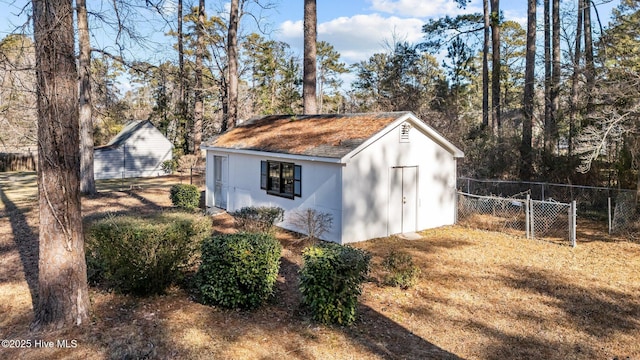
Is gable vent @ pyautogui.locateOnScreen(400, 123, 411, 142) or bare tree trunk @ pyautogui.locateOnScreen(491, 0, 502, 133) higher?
bare tree trunk @ pyautogui.locateOnScreen(491, 0, 502, 133)

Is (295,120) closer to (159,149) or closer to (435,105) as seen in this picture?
(435,105)

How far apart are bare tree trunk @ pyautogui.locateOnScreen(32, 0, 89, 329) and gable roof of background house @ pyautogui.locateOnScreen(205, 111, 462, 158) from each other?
6.33 m

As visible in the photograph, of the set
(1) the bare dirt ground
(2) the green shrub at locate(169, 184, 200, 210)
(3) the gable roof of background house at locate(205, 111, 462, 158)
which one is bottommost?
(1) the bare dirt ground

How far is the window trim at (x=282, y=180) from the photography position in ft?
40.5

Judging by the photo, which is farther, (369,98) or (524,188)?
(369,98)

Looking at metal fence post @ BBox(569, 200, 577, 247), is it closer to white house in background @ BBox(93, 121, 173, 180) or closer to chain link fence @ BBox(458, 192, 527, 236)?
chain link fence @ BBox(458, 192, 527, 236)

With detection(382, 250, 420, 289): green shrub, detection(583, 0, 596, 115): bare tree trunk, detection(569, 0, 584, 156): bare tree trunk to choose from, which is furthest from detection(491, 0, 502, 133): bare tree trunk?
detection(382, 250, 420, 289): green shrub

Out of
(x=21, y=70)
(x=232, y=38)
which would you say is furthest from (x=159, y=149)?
(x=21, y=70)

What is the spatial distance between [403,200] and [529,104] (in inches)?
394

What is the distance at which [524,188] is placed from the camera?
57.3 feet

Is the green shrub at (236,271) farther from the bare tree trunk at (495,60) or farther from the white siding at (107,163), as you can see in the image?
the white siding at (107,163)

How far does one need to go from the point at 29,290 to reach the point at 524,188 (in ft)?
54.6

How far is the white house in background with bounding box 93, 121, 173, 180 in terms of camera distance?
2856 centimetres

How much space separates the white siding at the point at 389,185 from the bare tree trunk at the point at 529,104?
6.25m
